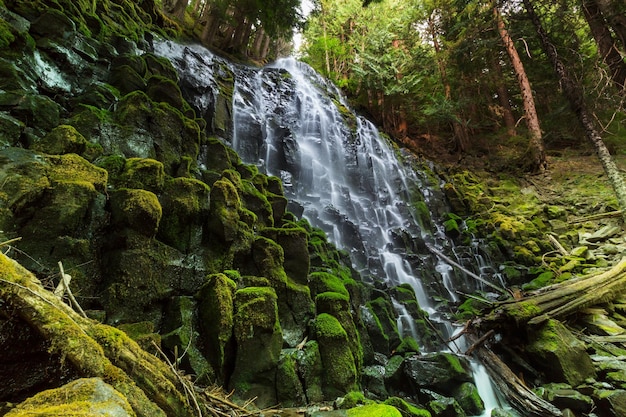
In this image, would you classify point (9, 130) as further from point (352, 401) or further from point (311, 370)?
point (352, 401)

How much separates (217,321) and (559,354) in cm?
651

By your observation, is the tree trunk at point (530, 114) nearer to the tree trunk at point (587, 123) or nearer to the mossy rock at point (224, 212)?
the tree trunk at point (587, 123)

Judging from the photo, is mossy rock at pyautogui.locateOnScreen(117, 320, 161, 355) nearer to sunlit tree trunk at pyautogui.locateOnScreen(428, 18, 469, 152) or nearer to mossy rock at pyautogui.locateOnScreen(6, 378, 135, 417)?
mossy rock at pyautogui.locateOnScreen(6, 378, 135, 417)

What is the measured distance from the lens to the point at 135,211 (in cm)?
410

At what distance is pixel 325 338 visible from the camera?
5074 millimetres

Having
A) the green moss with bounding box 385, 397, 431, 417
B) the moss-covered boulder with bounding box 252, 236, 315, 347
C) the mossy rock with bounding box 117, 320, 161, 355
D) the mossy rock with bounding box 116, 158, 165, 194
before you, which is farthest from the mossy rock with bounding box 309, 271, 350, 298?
the mossy rock with bounding box 116, 158, 165, 194

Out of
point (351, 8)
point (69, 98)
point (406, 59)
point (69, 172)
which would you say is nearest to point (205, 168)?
point (69, 98)

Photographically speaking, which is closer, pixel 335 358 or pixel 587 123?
pixel 335 358

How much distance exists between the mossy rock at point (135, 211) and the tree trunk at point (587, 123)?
1066 centimetres

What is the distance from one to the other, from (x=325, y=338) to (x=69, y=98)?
6121 millimetres

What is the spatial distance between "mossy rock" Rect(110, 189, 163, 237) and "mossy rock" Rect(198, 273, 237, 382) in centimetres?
111

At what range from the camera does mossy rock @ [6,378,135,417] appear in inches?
46.9

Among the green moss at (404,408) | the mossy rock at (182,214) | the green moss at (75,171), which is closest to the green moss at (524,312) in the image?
the green moss at (404,408)

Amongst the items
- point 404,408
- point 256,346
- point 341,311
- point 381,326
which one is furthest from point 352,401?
point 381,326
